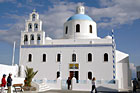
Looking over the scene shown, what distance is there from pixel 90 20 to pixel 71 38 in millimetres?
3813

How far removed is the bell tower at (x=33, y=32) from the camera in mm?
24516

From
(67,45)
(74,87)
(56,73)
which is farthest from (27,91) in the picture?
(67,45)

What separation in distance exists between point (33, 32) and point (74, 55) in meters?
6.27

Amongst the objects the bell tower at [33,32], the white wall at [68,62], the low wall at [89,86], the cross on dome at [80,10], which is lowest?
the low wall at [89,86]

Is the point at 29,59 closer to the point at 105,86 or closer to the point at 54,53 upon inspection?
the point at 54,53

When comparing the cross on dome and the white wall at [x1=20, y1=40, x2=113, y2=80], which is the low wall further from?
the cross on dome

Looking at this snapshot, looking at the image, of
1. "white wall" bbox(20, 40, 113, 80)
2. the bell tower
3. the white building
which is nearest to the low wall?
the white building

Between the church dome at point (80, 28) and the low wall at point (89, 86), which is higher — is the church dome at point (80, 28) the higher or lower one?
the higher one

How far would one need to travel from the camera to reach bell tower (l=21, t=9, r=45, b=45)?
2452 cm

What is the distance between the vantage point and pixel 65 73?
918 inches

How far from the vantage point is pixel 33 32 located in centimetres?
2473

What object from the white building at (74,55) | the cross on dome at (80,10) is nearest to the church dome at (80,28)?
the white building at (74,55)

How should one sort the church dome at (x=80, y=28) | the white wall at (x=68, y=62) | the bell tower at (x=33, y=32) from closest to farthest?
the white wall at (x=68, y=62), the bell tower at (x=33, y=32), the church dome at (x=80, y=28)

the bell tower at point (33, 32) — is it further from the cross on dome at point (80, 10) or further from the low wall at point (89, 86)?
the low wall at point (89, 86)
